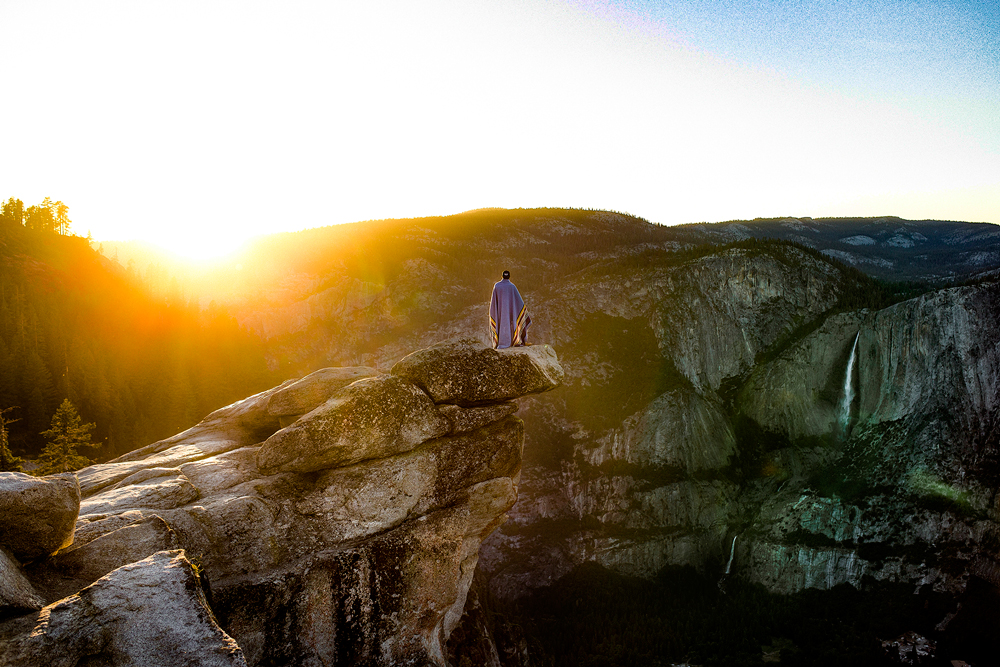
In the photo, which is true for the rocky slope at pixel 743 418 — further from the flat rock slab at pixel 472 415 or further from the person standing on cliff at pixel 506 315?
the person standing on cliff at pixel 506 315

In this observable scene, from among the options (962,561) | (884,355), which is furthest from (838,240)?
(962,561)

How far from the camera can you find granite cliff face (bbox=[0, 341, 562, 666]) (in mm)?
7945

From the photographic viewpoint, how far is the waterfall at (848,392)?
154 ft

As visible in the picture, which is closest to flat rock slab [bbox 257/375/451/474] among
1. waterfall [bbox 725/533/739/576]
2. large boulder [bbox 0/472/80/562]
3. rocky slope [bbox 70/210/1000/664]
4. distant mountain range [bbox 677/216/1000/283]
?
large boulder [bbox 0/472/80/562]

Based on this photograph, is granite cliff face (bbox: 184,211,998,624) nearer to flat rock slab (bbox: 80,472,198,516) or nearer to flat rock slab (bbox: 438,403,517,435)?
flat rock slab (bbox: 438,403,517,435)

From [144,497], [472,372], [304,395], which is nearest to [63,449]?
[304,395]

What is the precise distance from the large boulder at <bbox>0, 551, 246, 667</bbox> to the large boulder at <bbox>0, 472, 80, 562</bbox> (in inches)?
82.0

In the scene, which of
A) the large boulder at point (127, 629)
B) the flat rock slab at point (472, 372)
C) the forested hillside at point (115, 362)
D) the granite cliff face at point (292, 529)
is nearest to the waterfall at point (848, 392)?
the granite cliff face at point (292, 529)

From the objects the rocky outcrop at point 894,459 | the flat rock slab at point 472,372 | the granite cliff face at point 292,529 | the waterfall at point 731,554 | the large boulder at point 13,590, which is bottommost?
the waterfall at point 731,554

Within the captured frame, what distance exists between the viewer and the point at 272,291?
8350 centimetres

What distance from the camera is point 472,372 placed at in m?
17.8

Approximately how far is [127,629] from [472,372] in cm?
1153

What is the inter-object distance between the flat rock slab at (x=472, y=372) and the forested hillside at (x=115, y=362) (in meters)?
58.7

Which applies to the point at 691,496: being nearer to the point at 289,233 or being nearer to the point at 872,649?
the point at 872,649
